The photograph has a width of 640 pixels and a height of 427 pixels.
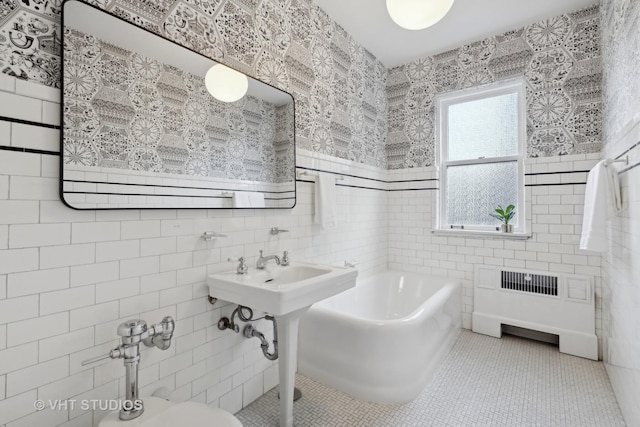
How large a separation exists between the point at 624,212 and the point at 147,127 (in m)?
2.57

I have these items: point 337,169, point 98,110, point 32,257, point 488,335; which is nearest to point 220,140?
point 98,110

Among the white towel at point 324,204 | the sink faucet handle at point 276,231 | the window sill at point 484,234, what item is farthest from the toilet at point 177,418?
the window sill at point 484,234

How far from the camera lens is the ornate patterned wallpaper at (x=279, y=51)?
1136 millimetres

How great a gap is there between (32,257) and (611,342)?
330cm

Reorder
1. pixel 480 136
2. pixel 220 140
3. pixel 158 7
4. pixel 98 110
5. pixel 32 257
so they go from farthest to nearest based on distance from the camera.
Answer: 1. pixel 480 136
2. pixel 220 140
3. pixel 158 7
4. pixel 98 110
5. pixel 32 257

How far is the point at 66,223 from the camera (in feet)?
3.91

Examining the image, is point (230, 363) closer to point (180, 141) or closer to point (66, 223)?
point (66, 223)

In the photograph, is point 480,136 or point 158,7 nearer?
point 158,7

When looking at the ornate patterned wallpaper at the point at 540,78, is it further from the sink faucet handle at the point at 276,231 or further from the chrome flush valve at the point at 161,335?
the chrome flush valve at the point at 161,335

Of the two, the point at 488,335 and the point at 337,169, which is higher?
the point at 337,169

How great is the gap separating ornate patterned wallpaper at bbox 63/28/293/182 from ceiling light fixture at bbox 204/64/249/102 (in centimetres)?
4

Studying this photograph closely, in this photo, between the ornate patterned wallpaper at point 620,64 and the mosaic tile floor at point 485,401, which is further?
the mosaic tile floor at point 485,401

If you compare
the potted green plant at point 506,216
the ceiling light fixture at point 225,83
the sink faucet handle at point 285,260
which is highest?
the ceiling light fixture at point 225,83

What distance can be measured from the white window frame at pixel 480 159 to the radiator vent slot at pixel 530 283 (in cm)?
37
